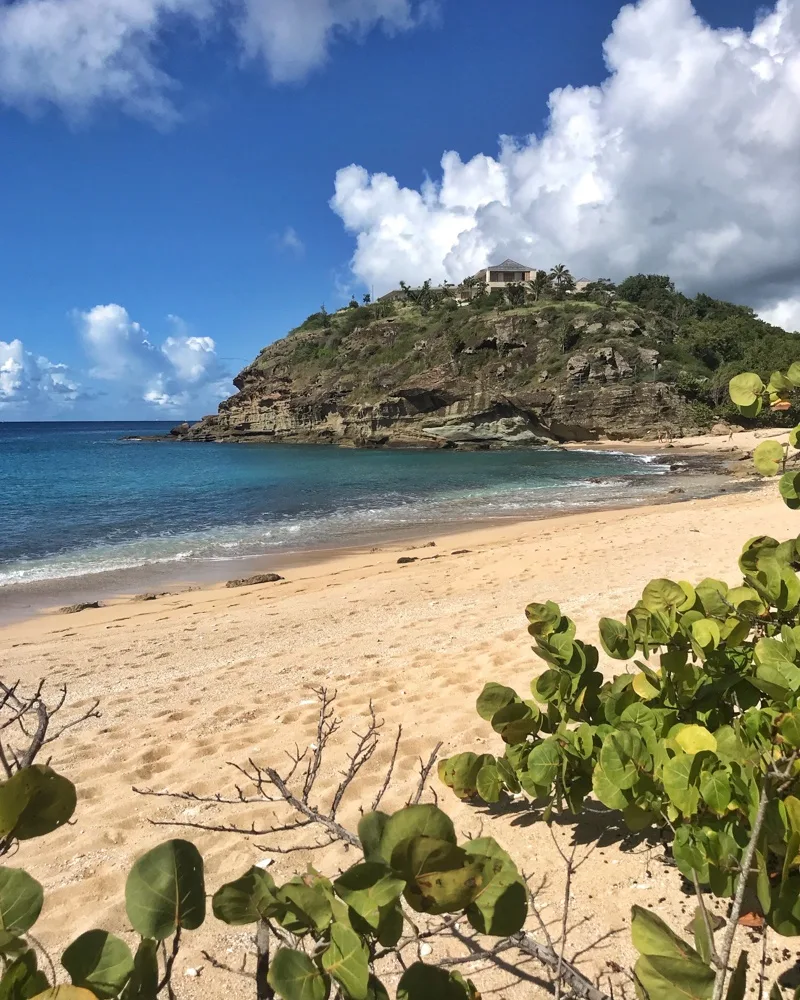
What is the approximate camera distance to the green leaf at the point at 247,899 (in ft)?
3.65

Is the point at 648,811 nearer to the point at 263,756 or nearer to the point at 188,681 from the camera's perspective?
the point at 263,756

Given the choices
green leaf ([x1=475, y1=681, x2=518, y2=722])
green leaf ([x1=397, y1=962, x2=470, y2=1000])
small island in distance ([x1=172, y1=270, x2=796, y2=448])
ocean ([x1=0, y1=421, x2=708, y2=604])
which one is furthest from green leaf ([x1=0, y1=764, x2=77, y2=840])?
small island in distance ([x1=172, y1=270, x2=796, y2=448])

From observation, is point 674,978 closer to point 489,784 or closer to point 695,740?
point 695,740

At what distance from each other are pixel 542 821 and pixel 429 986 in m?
1.99

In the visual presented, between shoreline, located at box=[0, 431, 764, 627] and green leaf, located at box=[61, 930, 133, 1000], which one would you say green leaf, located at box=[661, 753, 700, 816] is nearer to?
green leaf, located at box=[61, 930, 133, 1000]

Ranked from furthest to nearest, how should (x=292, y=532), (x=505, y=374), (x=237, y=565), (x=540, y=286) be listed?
1. (x=540, y=286)
2. (x=505, y=374)
3. (x=292, y=532)
4. (x=237, y=565)

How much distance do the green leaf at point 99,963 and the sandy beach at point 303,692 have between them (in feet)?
4.67

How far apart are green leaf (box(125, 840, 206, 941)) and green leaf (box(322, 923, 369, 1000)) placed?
208 millimetres

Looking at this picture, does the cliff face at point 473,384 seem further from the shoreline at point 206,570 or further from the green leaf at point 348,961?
the green leaf at point 348,961

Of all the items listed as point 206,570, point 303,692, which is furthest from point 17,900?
point 206,570

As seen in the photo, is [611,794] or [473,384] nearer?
[611,794]

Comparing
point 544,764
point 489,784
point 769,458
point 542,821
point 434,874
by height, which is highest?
point 769,458

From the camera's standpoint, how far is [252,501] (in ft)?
85.1

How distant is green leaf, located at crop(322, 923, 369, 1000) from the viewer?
3.11 feet
